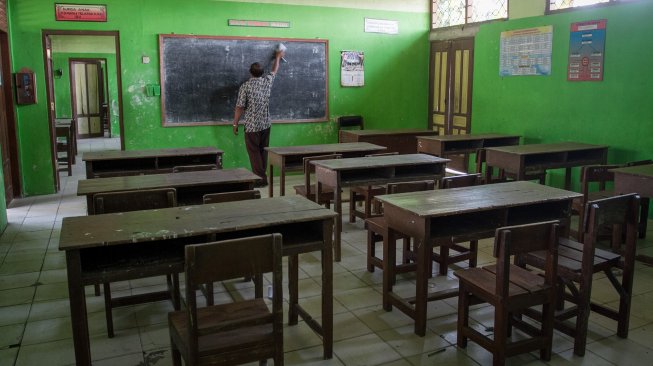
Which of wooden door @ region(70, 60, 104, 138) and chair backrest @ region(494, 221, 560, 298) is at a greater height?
wooden door @ region(70, 60, 104, 138)

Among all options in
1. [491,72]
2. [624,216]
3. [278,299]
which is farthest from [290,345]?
[491,72]

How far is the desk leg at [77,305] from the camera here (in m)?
2.27

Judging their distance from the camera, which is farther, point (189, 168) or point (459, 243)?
point (189, 168)

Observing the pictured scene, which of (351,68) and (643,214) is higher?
(351,68)

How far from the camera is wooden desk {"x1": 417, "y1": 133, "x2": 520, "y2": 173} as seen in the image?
6.57 meters

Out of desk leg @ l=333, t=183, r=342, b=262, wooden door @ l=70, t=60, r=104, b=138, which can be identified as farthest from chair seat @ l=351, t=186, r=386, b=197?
wooden door @ l=70, t=60, r=104, b=138

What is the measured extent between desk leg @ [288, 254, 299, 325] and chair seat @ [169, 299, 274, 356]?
1.87 ft

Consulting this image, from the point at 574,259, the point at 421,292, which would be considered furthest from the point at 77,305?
the point at 574,259

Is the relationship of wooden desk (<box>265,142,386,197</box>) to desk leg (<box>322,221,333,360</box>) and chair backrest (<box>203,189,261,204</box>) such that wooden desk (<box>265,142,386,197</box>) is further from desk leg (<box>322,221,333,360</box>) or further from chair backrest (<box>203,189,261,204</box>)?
desk leg (<box>322,221,333,360</box>)

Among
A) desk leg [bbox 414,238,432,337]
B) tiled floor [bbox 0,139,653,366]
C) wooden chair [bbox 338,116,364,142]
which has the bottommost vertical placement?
tiled floor [bbox 0,139,653,366]

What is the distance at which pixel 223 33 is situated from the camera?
25.2 ft

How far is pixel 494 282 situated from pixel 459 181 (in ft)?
4.32

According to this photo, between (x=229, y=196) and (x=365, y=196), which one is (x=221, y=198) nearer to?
(x=229, y=196)

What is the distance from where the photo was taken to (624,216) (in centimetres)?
290
